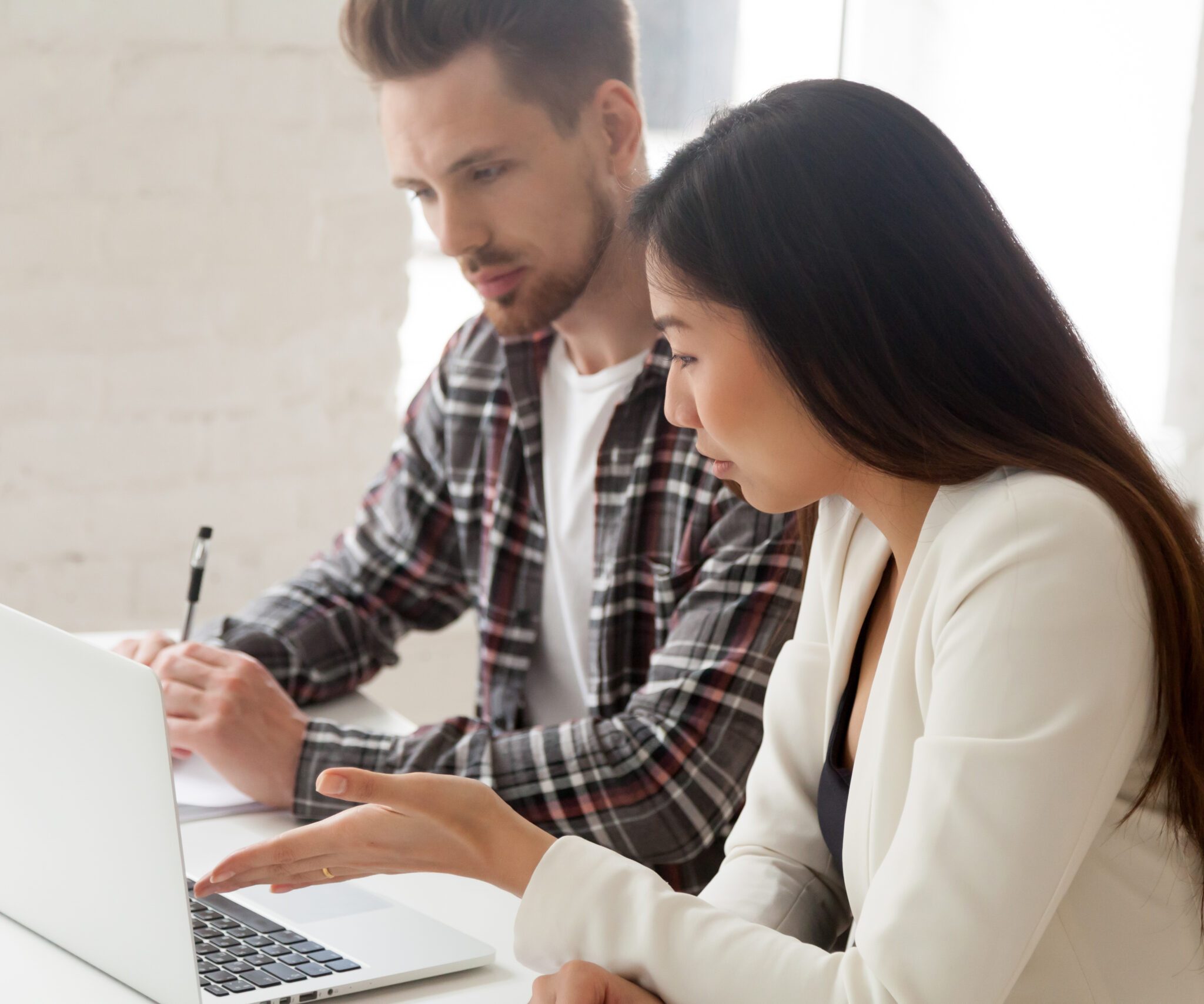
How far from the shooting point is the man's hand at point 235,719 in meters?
1.11

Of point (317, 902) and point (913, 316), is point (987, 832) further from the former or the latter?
point (317, 902)

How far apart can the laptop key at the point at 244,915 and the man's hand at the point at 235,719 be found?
0.22m

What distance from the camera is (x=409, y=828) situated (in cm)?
78

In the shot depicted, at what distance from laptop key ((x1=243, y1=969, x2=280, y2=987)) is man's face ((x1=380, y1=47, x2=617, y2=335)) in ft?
2.50

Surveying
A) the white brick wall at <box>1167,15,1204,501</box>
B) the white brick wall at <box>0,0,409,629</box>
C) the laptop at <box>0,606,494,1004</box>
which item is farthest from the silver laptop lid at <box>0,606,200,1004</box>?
the white brick wall at <box>1167,15,1204,501</box>

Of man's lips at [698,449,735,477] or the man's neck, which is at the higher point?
the man's neck

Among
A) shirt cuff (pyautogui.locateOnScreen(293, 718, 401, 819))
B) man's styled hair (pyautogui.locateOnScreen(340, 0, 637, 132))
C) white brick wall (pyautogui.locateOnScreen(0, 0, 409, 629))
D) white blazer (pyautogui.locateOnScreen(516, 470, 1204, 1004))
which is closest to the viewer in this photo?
white blazer (pyautogui.locateOnScreen(516, 470, 1204, 1004))

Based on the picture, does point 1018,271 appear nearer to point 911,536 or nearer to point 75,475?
point 911,536

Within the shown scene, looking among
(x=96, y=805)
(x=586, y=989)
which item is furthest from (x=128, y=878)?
(x=586, y=989)

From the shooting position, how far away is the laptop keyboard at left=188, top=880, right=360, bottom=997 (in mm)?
771

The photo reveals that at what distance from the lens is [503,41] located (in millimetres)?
1319

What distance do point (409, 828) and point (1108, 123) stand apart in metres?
1.87

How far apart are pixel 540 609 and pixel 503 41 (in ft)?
1.85

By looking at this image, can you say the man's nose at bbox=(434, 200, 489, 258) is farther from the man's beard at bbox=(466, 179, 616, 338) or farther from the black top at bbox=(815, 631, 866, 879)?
the black top at bbox=(815, 631, 866, 879)
